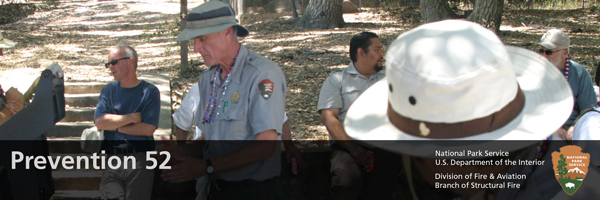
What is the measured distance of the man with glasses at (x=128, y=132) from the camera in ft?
12.2

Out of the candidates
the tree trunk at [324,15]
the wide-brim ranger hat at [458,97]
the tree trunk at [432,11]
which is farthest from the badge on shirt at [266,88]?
the tree trunk at [324,15]

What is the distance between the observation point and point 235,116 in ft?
8.81

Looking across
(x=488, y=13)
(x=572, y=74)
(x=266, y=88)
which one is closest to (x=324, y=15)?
(x=488, y=13)

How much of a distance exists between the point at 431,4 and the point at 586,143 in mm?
8758

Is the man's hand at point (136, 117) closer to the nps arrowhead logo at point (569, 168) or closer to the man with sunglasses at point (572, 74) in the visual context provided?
the nps arrowhead logo at point (569, 168)

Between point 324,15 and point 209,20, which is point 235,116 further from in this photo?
point 324,15

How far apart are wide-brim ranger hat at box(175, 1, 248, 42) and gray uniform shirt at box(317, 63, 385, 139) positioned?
1186 millimetres

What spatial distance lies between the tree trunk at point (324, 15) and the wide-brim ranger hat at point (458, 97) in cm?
1034

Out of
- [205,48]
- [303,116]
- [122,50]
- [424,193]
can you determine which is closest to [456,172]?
[205,48]

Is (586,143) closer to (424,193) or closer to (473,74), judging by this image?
(424,193)

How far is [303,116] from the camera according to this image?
19.7ft

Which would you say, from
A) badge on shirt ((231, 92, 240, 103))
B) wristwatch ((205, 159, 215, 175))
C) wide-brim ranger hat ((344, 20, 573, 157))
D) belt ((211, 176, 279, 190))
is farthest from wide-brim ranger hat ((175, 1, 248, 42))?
wide-brim ranger hat ((344, 20, 573, 157))

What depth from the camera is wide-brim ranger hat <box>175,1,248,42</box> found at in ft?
8.82

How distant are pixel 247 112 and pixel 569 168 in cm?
155
